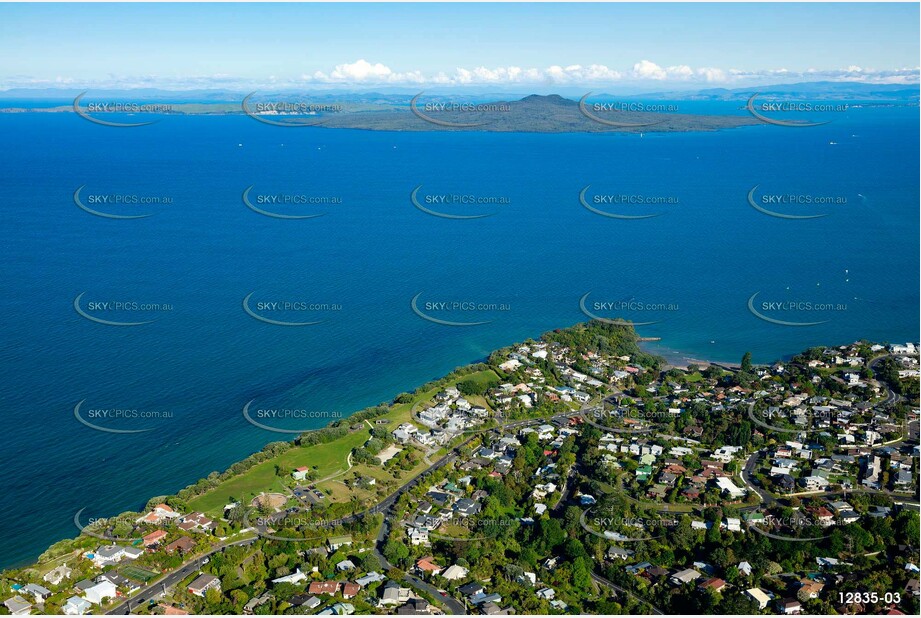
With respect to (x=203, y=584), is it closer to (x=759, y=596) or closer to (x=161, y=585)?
(x=161, y=585)

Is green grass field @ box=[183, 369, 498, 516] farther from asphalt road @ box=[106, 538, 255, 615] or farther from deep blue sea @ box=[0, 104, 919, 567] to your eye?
asphalt road @ box=[106, 538, 255, 615]

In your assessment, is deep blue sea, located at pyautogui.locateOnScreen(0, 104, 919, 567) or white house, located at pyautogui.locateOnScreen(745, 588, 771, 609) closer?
white house, located at pyautogui.locateOnScreen(745, 588, 771, 609)

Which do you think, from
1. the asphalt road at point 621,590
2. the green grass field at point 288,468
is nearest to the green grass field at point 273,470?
the green grass field at point 288,468

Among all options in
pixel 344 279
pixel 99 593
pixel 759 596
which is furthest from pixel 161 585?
pixel 344 279

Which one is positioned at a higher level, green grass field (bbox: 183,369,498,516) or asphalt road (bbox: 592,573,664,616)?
green grass field (bbox: 183,369,498,516)

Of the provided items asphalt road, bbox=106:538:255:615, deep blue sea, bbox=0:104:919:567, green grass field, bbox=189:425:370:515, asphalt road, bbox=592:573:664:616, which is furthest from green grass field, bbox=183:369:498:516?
asphalt road, bbox=592:573:664:616

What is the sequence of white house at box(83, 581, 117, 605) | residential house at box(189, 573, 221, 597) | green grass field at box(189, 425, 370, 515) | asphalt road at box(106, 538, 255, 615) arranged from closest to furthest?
asphalt road at box(106, 538, 255, 615) → white house at box(83, 581, 117, 605) → residential house at box(189, 573, 221, 597) → green grass field at box(189, 425, 370, 515)

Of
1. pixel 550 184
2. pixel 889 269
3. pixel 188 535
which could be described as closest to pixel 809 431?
pixel 188 535

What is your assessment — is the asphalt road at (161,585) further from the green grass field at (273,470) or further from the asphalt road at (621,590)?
the asphalt road at (621,590)
